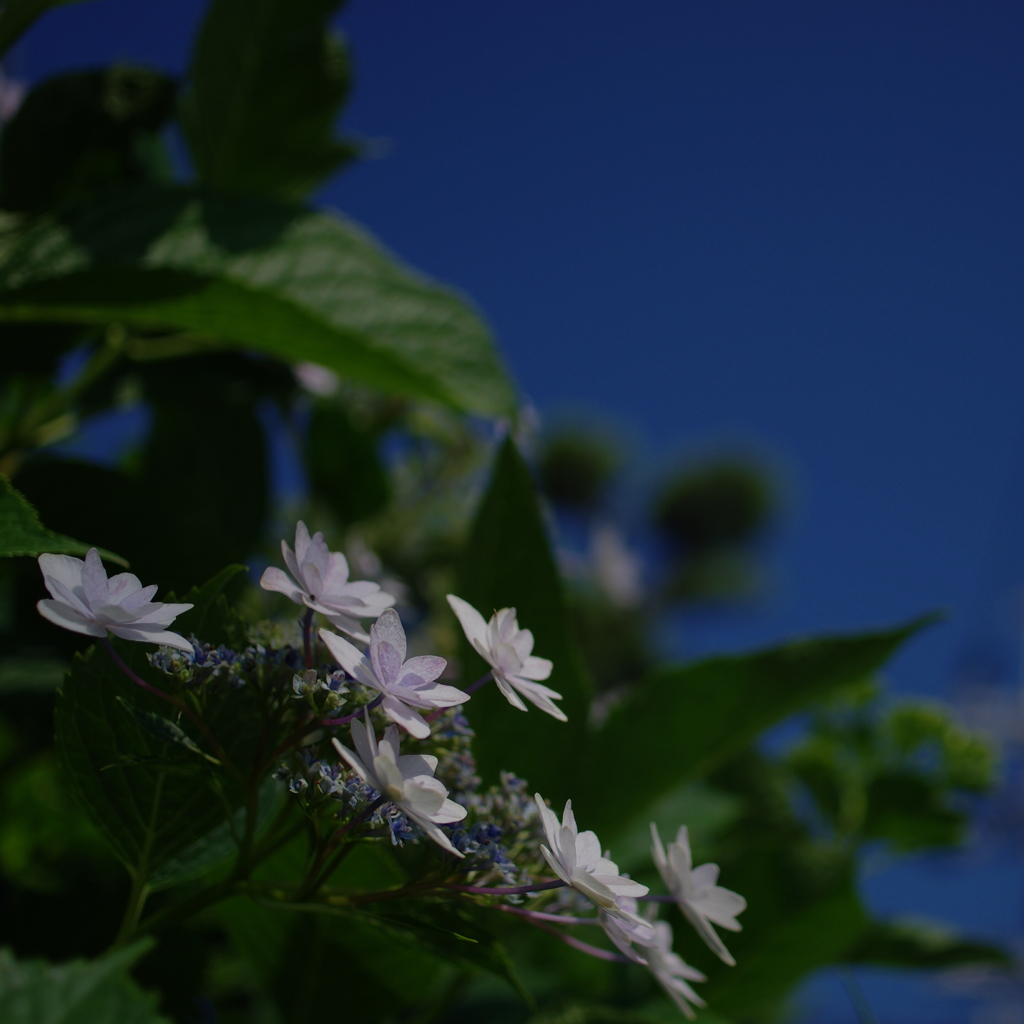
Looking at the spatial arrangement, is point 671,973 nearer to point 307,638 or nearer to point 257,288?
point 307,638

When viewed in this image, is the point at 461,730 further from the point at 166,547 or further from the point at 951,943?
the point at 951,943

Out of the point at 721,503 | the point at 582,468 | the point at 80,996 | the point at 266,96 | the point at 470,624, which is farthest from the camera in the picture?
the point at 721,503

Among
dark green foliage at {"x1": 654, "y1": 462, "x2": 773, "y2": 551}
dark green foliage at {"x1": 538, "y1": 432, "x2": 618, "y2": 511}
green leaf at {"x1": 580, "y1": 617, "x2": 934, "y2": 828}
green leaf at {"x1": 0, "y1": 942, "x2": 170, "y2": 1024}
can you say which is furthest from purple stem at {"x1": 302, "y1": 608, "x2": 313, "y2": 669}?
dark green foliage at {"x1": 654, "y1": 462, "x2": 773, "y2": 551}

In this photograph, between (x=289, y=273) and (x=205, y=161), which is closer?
(x=289, y=273)

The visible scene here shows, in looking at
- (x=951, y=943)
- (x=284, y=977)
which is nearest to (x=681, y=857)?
(x=284, y=977)

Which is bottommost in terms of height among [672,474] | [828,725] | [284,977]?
[672,474]

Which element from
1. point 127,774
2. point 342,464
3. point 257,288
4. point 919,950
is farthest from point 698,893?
point 342,464

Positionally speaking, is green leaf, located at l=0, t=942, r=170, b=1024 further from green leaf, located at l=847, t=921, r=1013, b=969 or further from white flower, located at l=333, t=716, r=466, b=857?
green leaf, located at l=847, t=921, r=1013, b=969
